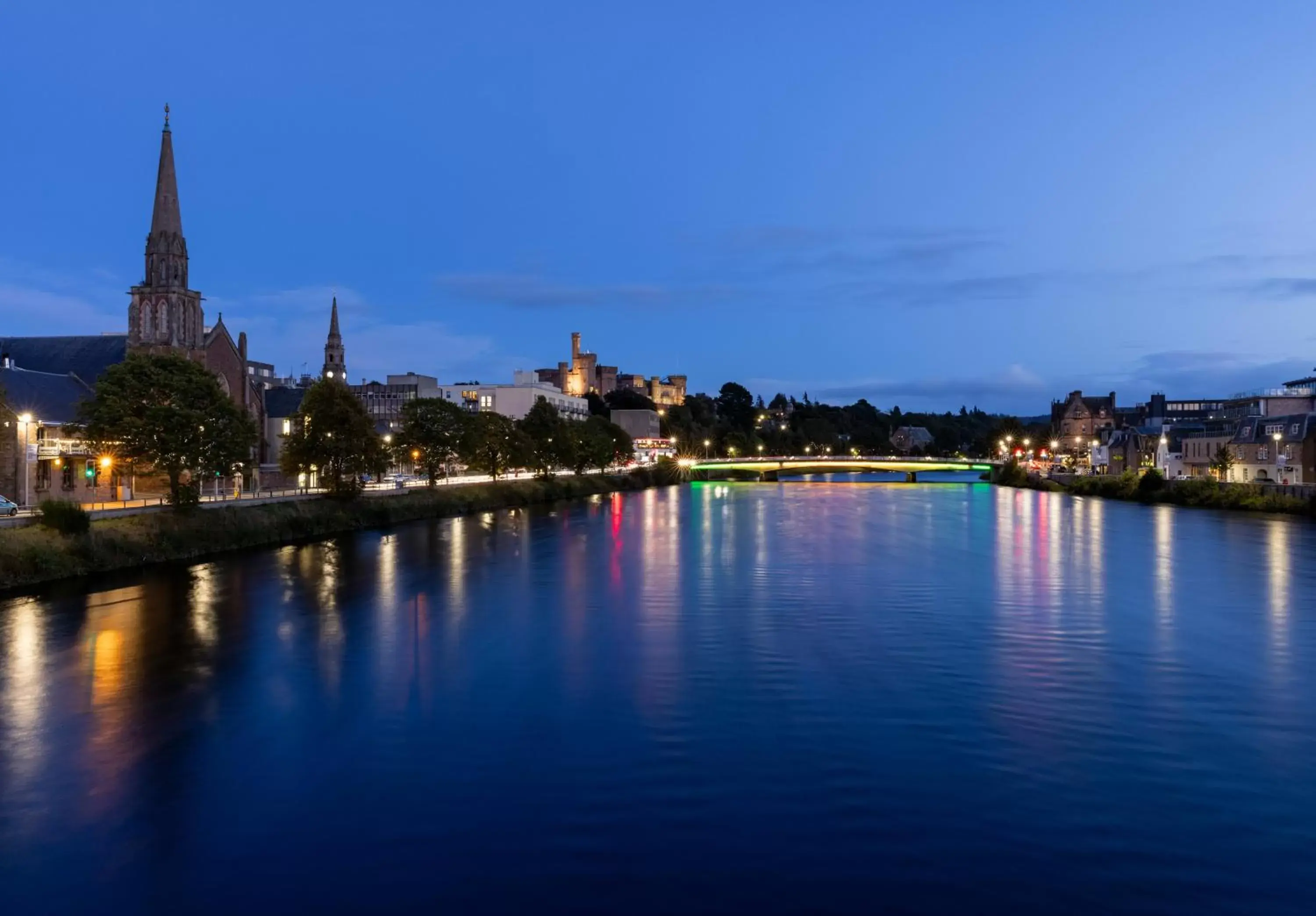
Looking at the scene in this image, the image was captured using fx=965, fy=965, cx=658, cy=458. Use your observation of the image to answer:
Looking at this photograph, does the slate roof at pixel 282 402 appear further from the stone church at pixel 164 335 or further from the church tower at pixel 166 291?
the church tower at pixel 166 291

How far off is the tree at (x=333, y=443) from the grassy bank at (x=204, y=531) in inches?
106

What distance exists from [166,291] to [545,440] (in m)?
44.0

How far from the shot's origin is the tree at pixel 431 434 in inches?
3561

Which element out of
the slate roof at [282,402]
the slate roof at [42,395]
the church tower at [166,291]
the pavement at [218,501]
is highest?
the church tower at [166,291]

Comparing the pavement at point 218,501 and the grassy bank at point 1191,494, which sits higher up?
the pavement at point 218,501

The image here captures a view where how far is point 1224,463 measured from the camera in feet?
329

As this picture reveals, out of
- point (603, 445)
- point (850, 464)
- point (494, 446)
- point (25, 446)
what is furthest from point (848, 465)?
point (25, 446)

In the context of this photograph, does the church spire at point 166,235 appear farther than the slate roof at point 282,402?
No

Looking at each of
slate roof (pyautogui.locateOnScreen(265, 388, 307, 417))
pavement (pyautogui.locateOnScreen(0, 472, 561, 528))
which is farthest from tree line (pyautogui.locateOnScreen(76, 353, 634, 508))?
slate roof (pyautogui.locateOnScreen(265, 388, 307, 417))

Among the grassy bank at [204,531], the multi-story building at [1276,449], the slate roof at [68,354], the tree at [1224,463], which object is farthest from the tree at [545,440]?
the multi-story building at [1276,449]

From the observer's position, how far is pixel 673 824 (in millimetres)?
16688

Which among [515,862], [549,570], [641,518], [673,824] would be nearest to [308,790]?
[515,862]

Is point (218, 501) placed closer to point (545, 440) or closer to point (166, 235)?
point (166, 235)

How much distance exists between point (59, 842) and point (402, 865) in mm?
6255
